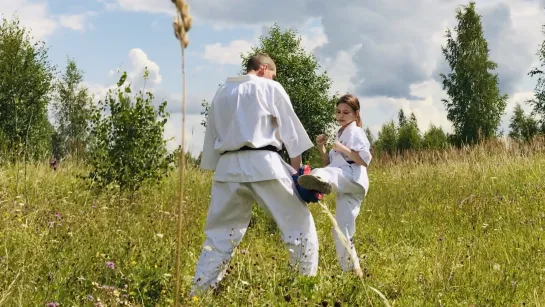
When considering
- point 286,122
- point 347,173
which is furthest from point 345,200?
point 286,122

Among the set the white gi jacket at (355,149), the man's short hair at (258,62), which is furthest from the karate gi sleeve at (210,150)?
the white gi jacket at (355,149)

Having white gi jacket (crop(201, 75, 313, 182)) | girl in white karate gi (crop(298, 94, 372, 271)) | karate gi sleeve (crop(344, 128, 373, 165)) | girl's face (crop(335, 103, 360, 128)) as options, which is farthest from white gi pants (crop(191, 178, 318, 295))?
girl's face (crop(335, 103, 360, 128))

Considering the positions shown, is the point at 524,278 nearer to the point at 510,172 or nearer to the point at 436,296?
the point at 436,296

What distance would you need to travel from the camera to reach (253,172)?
404cm

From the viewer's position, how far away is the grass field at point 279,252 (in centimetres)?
387

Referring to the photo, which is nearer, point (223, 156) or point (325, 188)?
point (325, 188)

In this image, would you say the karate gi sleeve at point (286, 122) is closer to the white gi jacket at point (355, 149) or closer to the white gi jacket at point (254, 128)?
the white gi jacket at point (254, 128)

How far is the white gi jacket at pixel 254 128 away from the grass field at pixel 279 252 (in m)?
0.77

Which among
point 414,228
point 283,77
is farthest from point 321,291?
point 283,77

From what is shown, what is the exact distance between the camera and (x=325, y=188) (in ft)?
13.0

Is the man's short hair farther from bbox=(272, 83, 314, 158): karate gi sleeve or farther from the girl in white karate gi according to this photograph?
the girl in white karate gi

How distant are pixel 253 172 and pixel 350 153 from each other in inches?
33.7

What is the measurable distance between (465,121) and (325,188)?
37.3 m

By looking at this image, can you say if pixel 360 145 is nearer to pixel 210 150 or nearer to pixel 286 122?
pixel 286 122
